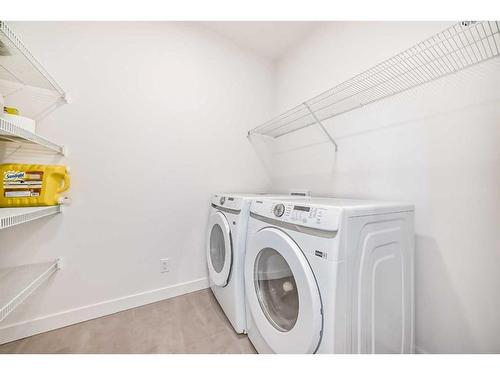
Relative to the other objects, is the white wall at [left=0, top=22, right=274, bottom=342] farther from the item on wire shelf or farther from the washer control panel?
the washer control panel

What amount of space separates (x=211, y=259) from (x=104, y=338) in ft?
2.54

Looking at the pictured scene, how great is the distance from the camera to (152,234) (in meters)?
1.62

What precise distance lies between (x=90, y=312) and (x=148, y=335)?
19.8 inches

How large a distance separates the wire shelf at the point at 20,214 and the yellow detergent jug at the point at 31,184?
0.20 feet

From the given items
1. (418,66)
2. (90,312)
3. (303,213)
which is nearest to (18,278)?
(90,312)

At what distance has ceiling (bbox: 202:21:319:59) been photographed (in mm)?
1771

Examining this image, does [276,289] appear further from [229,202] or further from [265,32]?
[265,32]

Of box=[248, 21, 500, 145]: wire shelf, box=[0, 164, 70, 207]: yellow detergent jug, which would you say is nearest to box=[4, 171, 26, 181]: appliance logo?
box=[0, 164, 70, 207]: yellow detergent jug

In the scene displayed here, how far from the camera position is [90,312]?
140cm

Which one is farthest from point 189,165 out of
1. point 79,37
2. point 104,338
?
point 104,338

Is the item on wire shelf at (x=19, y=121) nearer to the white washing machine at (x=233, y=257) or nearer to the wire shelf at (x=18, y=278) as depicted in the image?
the wire shelf at (x=18, y=278)
